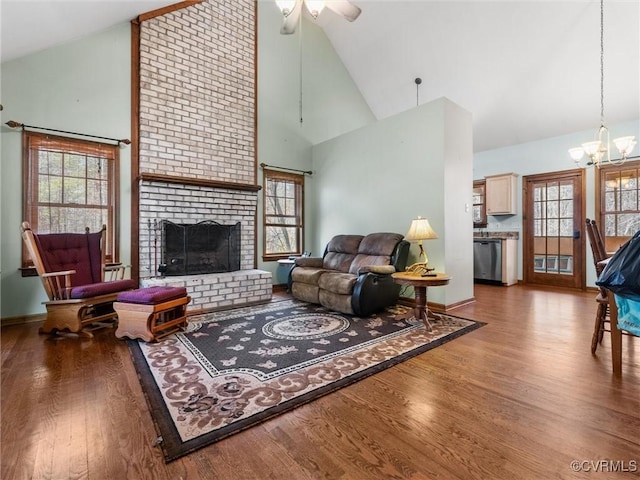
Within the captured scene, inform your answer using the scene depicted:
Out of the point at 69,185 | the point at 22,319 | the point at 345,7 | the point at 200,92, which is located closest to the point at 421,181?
the point at 345,7

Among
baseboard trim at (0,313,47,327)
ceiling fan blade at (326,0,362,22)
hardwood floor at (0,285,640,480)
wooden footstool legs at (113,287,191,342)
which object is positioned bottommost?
hardwood floor at (0,285,640,480)

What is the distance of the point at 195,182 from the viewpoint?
4.34 metres

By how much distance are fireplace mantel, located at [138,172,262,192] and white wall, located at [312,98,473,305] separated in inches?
64.9

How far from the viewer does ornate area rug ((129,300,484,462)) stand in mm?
1648

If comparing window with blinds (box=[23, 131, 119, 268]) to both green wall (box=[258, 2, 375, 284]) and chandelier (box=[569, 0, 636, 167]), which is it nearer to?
green wall (box=[258, 2, 375, 284])

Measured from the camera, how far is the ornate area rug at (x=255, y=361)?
165 centimetres

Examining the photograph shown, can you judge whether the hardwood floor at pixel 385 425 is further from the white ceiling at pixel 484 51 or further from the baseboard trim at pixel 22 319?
the white ceiling at pixel 484 51

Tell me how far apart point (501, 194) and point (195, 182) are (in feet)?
18.9

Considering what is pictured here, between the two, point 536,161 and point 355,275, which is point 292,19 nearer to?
point 355,275

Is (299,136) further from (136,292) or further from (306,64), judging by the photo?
(136,292)

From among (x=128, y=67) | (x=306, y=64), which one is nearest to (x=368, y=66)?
(x=306, y=64)

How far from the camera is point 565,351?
2561mm

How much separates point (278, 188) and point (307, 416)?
14.6ft

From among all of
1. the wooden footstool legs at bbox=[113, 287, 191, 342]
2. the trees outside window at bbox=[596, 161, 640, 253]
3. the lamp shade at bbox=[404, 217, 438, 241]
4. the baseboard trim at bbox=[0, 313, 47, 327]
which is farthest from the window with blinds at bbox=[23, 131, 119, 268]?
the trees outside window at bbox=[596, 161, 640, 253]
